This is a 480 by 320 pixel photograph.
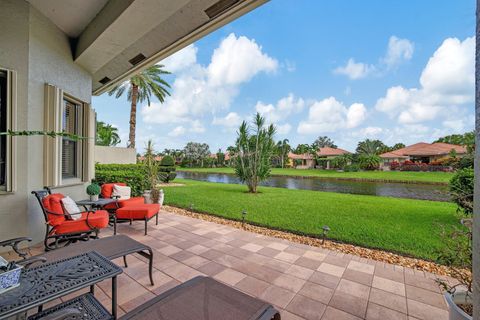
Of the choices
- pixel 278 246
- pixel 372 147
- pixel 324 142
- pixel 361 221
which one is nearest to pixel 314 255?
pixel 278 246

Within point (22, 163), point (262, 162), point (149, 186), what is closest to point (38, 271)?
point (22, 163)

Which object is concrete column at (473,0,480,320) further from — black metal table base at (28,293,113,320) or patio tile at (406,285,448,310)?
black metal table base at (28,293,113,320)

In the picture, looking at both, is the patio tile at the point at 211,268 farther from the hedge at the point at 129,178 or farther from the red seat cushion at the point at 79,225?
the hedge at the point at 129,178

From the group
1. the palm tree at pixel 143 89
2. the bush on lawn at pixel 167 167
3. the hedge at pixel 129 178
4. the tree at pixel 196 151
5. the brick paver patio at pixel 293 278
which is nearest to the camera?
the brick paver patio at pixel 293 278

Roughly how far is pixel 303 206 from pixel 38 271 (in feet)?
21.0

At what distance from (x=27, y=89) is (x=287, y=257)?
15.4 ft

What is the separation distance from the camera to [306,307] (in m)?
2.04

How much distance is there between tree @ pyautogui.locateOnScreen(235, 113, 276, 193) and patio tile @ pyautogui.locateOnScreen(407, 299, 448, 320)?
25.5 feet

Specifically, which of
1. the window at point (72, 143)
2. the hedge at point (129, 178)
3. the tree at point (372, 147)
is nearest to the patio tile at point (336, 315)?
the window at point (72, 143)

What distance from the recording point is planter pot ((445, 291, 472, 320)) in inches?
57.2

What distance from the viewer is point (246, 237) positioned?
12.8 ft

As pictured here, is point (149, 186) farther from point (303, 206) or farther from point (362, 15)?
point (362, 15)

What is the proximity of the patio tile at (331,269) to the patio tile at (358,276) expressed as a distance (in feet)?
0.19

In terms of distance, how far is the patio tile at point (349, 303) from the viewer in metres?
2.01
